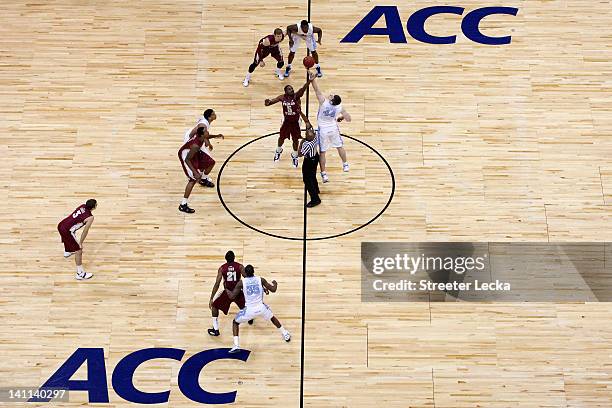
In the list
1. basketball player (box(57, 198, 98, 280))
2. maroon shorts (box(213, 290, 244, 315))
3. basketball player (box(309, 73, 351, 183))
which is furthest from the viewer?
basketball player (box(309, 73, 351, 183))

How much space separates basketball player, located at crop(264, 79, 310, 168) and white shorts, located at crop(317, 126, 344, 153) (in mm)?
406

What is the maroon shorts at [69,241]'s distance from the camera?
1408 cm

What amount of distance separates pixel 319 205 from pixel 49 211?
14.1 feet

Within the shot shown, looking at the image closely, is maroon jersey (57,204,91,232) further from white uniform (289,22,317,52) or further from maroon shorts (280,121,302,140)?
white uniform (289,22,317,52)

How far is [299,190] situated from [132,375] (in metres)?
4.16

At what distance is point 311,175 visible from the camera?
14.9 meters

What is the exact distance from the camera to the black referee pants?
48.5 feet

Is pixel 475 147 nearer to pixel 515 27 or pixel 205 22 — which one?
pixel 515 27

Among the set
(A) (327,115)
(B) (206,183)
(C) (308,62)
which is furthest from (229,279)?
(C) (308,62)

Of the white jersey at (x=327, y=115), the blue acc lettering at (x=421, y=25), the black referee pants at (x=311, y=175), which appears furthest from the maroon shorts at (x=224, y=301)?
the blue acc lettering at (x=421, y=25)

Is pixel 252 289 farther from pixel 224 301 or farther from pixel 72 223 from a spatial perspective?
pixel 72 223

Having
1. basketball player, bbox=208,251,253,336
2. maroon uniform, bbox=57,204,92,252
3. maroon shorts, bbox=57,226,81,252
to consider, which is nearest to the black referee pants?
basketball player, bbox=208,251,253,336

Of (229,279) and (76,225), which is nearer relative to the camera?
(229,279)

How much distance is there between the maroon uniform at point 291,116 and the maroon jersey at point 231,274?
10.1 ft
